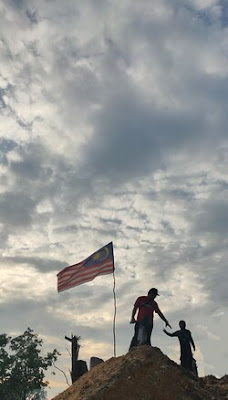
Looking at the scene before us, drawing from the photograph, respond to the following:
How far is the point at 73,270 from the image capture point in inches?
803

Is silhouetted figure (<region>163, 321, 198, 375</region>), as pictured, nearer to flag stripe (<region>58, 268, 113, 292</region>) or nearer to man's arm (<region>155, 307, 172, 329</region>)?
man's arm (<region>155, 307, 172, 329</region>)

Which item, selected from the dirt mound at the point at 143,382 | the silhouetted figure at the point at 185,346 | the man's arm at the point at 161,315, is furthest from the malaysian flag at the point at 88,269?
the dirt mound at the point at 143,382

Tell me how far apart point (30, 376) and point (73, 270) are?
29327 millimetres

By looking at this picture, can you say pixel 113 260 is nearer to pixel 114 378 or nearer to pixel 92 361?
pixel 92 361

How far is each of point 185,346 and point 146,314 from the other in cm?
178

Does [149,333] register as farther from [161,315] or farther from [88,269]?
[88,269]

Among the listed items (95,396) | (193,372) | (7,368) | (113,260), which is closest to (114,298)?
(113,260)

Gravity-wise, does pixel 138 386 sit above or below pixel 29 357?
below

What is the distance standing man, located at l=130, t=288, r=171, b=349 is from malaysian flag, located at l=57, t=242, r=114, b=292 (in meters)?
4.58

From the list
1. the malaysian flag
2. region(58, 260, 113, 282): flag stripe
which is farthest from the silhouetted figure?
region(58, 260, 113, 282): flag stripe

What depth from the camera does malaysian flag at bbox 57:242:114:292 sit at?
19062 mm

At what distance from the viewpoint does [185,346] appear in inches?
570

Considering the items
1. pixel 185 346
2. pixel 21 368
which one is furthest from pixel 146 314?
pixel 21 368

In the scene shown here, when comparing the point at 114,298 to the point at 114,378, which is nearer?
the point at 114,378
